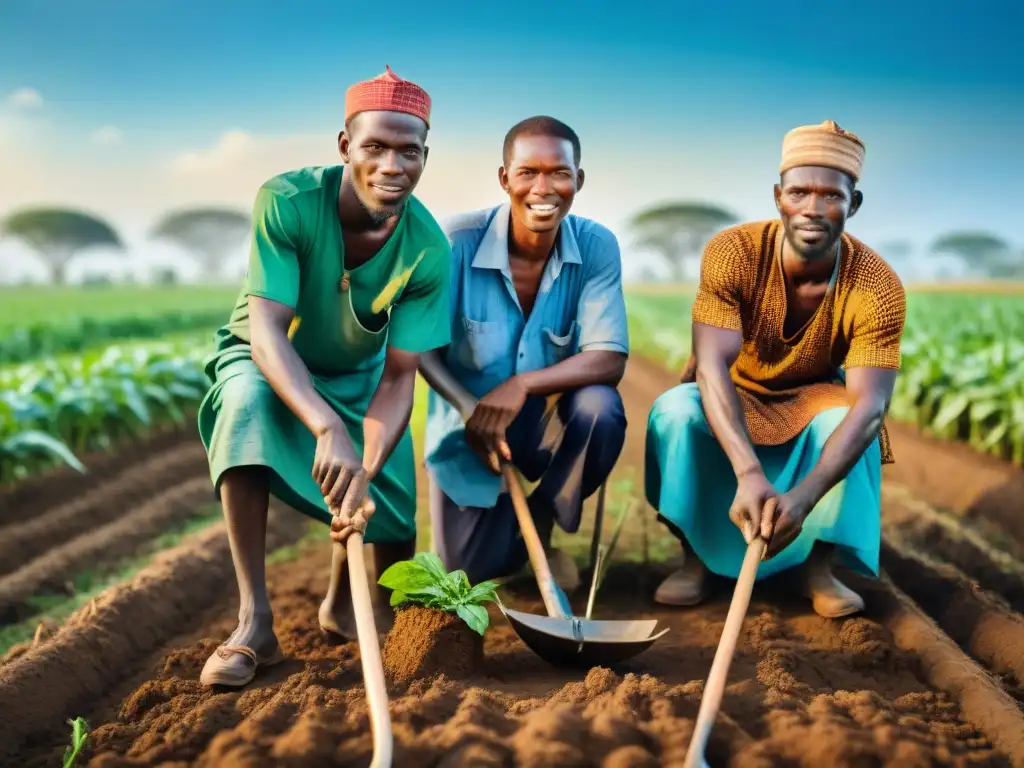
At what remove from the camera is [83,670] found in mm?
2695

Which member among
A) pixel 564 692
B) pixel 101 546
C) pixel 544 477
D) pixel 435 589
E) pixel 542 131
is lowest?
pixel 101 546

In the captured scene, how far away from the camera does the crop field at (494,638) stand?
1.95 m

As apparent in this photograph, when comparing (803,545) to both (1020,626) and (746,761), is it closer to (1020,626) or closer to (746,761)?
(1020,626)

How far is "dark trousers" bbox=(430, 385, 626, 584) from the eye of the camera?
306 centimetres

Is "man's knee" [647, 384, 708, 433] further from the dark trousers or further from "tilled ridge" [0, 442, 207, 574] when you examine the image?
"tilled ridge" [0, 442, 207, 574]

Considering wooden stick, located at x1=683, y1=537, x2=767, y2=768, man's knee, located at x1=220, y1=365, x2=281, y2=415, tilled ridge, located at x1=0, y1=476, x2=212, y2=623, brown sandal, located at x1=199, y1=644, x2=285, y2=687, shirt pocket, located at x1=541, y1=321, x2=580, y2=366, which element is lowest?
tilled ridge, located at x1=0, y1=476, x2=212, y2=623

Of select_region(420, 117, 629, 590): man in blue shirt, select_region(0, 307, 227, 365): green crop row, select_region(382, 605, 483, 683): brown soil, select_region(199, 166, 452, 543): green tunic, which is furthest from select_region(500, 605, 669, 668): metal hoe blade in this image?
select_region(0, 307, 227, 365): green crop row

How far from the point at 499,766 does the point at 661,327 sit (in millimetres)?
12623

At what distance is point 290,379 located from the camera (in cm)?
245

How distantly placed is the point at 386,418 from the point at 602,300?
839mm

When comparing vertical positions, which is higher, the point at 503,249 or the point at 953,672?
the point at 503,249

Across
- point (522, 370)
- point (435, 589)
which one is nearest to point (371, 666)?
point (435, 589)

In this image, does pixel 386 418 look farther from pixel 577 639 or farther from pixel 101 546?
pixel 101 546

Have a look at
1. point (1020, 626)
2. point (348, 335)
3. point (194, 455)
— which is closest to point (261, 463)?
point (348, 335)
